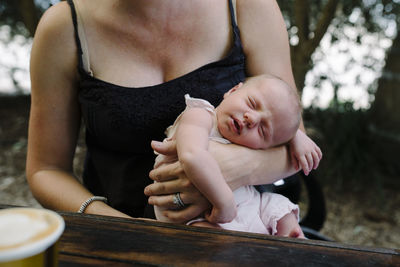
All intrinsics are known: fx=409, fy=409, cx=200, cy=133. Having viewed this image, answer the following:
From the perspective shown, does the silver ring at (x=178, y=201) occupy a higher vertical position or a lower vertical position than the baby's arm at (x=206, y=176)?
lower

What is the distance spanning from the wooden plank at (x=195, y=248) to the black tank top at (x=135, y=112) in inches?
19.6

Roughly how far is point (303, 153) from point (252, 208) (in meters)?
0.28

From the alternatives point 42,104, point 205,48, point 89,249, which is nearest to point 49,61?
point 42,104

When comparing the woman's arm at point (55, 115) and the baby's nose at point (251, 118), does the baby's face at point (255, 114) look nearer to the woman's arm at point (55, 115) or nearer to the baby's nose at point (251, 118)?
the baby's nose at point (251, 118)

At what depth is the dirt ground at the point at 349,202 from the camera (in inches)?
127

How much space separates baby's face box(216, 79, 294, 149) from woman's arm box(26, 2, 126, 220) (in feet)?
1.74

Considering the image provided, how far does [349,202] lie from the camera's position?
3680 mm

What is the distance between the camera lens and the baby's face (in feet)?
4.32

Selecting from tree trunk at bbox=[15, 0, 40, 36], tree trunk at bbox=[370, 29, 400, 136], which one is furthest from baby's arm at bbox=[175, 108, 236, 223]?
tree trunk at bbox=[15, 0, 40, 36]

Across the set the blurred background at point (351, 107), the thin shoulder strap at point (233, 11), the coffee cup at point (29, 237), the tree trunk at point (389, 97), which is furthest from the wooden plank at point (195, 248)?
the tree trunk at point (389, 97)

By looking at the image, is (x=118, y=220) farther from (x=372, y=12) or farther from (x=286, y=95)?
(x=372, y=12)

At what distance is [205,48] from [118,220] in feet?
2.68

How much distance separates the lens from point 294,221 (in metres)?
1.35

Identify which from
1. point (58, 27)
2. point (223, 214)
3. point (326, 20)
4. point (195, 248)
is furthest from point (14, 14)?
point (195, 248)
